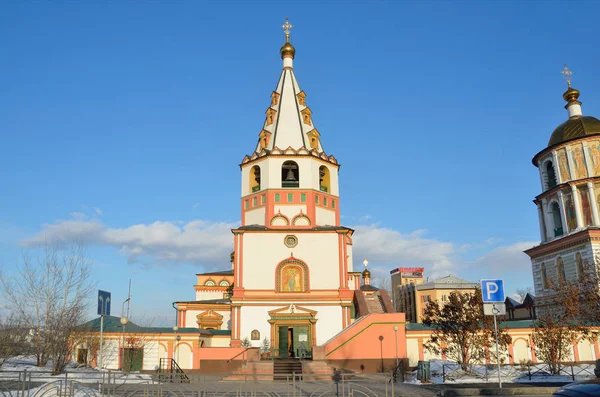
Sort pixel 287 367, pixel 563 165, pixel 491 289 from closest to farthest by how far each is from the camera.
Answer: pixel 491 289 < pixel 287 367 < pixel 563 165

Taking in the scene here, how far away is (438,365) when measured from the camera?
2400cm

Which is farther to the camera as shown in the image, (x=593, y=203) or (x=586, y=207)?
(x=586, y=207)

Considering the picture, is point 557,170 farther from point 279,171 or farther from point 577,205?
point 279,171

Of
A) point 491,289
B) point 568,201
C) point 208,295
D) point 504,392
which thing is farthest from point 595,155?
point 208,295

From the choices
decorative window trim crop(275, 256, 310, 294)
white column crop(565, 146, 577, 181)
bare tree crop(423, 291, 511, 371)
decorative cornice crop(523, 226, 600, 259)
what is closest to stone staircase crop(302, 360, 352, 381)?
bare tree crop(423, 291, 511, 371)

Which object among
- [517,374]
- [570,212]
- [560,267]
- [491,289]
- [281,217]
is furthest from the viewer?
[560,267]

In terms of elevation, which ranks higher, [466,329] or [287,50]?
[287,50]

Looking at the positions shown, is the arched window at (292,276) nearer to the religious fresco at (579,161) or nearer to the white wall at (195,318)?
the white wall at (195,318)

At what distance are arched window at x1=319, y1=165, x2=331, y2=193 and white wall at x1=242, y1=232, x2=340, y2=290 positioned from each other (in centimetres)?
389

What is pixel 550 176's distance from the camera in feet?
129

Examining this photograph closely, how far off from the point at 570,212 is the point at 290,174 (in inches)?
807

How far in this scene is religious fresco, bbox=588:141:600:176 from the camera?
3544 centimetres

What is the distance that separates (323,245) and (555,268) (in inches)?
724

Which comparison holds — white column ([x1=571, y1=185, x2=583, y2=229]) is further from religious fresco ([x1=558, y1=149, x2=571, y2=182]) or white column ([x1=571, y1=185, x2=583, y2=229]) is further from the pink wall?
the pink wall
